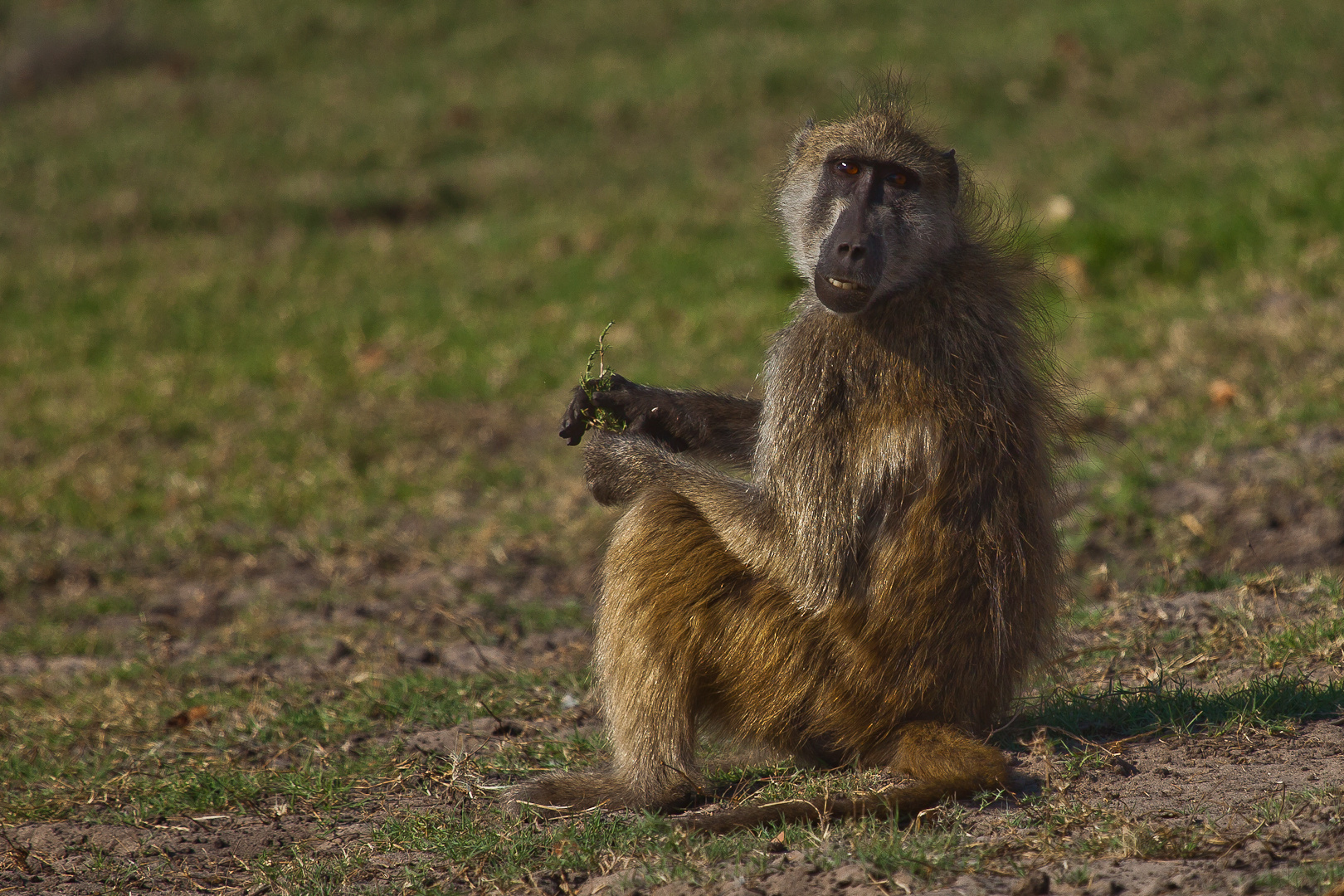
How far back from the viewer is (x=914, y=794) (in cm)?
320

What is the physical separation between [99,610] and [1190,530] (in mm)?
4739

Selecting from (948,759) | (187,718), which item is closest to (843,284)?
(948,759)

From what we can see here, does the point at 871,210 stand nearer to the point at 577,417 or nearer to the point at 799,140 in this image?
the point at 799,140

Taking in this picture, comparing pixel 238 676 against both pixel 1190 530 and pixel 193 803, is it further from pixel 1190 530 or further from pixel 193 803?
pixel 1190 530

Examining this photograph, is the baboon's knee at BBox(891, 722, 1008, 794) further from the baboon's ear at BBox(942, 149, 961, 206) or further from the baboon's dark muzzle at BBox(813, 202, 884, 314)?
the baboon's ear at BBox(942, 149, 961, 206)

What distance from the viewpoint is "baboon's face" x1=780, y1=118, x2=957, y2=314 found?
11.5 ft

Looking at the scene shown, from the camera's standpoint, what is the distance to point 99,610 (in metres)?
6.17

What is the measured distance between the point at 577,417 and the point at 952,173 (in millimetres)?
1276

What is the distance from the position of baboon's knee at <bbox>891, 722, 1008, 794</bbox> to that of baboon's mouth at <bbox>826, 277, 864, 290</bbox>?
1115 millimetres

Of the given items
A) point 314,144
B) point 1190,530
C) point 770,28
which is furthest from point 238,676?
point 770,28

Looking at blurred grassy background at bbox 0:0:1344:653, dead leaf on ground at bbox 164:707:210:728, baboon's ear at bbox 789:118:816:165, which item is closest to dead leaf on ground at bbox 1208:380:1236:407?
blurred grassy background at bbox 0:0:1344:653

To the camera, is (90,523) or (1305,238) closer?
(90,523)

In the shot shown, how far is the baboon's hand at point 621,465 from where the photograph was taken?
3.73 metres

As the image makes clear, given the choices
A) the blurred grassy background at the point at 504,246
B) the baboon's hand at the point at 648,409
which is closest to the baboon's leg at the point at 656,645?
the baboon's hand at the point at 648,409
